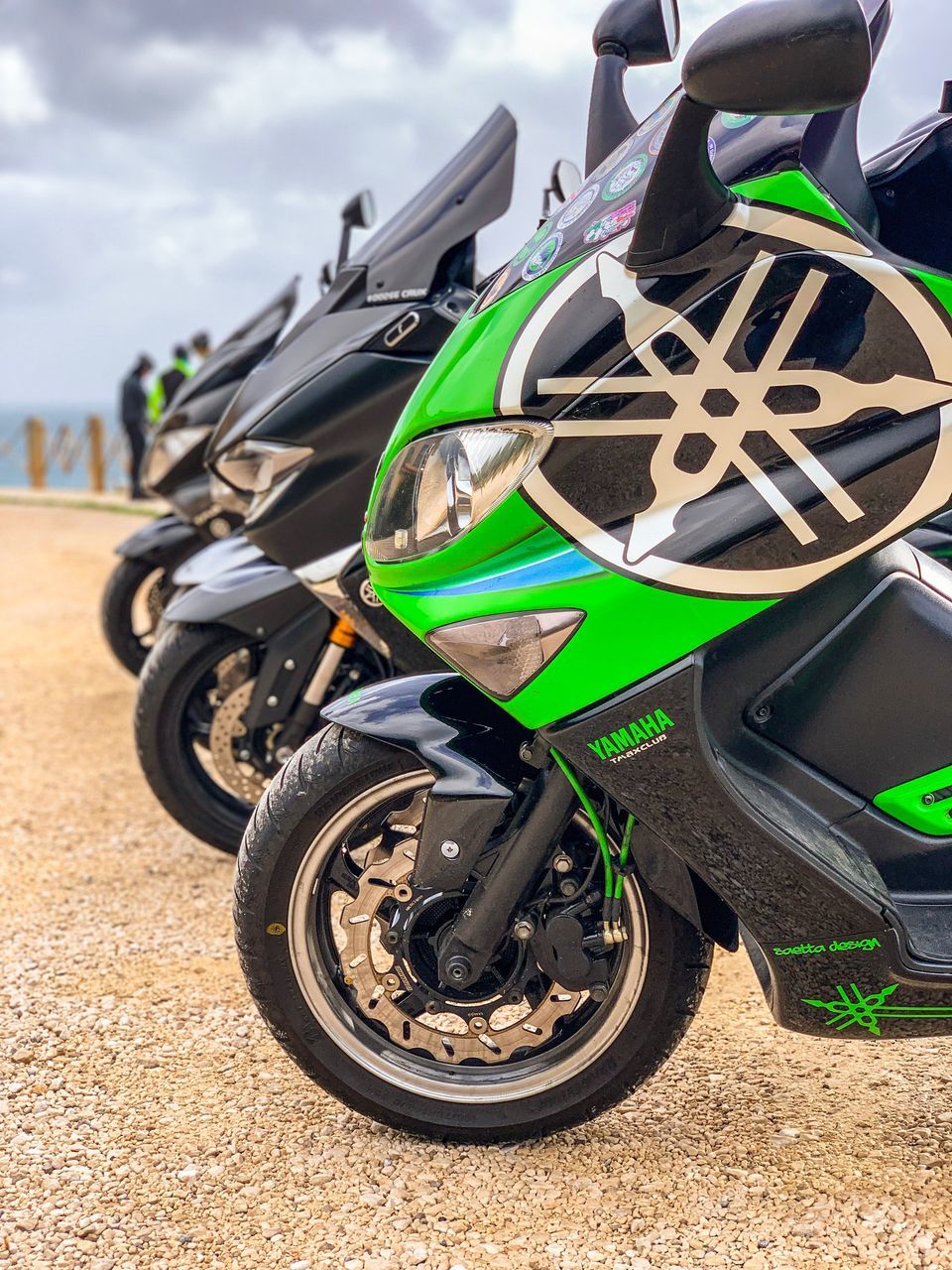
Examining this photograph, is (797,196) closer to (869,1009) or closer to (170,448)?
(869,1009)

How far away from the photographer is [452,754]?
7.06 ft

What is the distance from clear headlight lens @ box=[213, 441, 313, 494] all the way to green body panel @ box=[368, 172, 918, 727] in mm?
1373

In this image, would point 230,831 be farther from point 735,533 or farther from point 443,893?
point 735,533

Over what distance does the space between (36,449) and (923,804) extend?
19282 mm

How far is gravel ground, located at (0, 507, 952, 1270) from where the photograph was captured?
2020 millimetres

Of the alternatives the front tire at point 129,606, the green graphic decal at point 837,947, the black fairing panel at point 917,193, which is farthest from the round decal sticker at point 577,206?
the front tire at point 129,606

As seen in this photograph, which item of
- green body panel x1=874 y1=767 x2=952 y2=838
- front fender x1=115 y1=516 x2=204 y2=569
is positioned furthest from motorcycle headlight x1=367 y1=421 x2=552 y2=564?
front fender x1=115 y1=516 x2=204 y2=569

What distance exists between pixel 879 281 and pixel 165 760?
2467mm

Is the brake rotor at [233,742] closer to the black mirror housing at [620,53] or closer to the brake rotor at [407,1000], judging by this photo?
the brake rotor at [407,1000]

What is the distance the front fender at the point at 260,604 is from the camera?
11.6ft

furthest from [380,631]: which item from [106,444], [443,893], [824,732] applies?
[106,444]

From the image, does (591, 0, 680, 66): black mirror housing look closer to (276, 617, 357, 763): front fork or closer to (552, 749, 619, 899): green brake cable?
(552, 749, 619, 899): green brake cable

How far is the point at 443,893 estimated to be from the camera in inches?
87.4

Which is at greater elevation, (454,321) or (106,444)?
(454,321)
